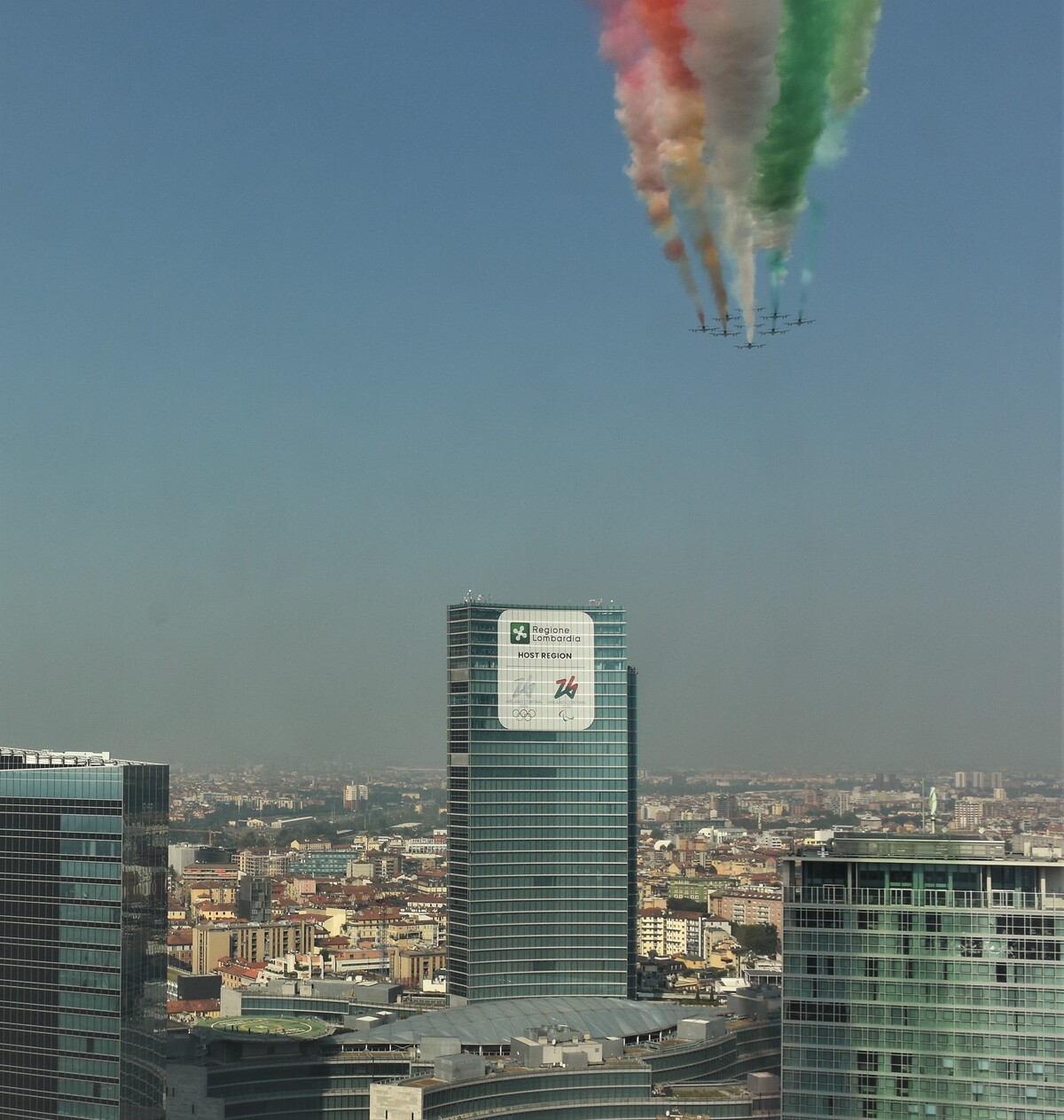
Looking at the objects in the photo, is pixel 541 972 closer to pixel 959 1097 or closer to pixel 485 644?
pixel 485 644

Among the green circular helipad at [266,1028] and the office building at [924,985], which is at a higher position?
the office building at [924,985]

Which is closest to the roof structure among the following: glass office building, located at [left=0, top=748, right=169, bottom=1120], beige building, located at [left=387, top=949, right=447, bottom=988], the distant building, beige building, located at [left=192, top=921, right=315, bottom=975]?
the distant building

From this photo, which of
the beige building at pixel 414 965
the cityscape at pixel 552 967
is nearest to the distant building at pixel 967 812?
the cityscape at pixel 552 967

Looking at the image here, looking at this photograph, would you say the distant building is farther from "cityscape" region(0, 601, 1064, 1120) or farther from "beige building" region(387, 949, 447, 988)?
"beige building" region(387, 949, 447, 988)

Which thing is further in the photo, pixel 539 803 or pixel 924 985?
pixel 539 803

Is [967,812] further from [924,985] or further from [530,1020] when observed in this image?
[924,985]

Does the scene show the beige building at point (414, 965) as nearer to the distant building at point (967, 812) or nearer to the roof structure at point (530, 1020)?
the roof structure at point (530, 1020)

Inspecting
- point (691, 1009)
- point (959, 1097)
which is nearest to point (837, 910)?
point (959, 1097)

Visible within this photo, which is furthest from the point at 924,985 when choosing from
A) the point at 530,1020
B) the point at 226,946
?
the point at 226,946
